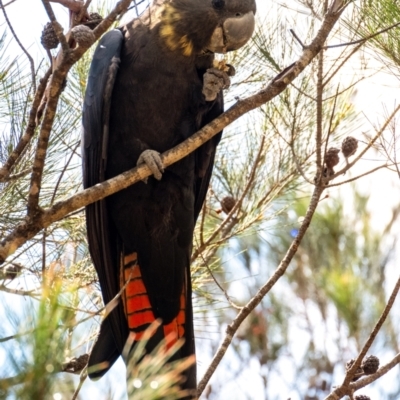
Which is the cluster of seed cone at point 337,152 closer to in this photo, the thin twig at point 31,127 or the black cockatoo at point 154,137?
the black cockatoo at point 154,137

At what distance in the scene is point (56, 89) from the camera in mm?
1941

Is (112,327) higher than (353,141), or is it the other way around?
(353,141)

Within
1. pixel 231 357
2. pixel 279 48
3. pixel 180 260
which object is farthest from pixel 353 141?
pixel 231 357

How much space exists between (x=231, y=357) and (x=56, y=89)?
10.9 ft

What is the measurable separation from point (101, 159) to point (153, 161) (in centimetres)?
22

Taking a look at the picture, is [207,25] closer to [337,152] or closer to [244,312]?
[337,152]

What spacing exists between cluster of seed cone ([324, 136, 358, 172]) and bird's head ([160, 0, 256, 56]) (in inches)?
22.2

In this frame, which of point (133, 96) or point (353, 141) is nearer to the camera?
point (353, 141)

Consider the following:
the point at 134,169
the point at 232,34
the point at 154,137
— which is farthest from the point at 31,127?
the point at 232,34

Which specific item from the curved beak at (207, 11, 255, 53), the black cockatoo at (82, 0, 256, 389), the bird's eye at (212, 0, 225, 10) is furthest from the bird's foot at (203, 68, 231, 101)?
the bird's eye at (212, 0, 225, 10)

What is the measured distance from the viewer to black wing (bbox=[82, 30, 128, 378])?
2.65 meters

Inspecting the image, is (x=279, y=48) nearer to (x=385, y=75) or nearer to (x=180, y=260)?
(x=385, y=75)

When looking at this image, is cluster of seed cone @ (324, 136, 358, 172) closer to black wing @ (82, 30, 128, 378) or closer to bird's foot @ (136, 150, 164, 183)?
bird's foot @ (136, 150, 164, 183)

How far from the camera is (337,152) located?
99.3 inches
